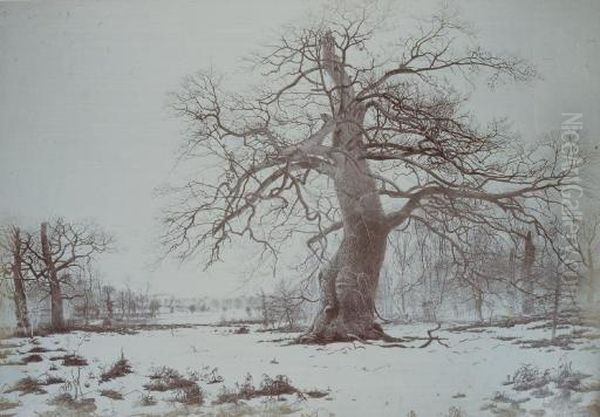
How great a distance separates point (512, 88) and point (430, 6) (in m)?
0.80

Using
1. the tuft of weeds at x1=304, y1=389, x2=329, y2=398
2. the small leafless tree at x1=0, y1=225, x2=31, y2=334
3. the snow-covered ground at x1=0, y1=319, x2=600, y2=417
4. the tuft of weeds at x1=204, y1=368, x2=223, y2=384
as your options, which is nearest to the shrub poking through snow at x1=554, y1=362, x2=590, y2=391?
the snow-covered ground at x1=0, y1=319, x2=600, y2=417

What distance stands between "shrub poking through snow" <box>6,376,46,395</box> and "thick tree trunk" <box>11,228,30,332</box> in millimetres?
333

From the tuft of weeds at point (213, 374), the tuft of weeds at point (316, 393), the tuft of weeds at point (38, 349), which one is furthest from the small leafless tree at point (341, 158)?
the tuft of weeds at point (38, 349)

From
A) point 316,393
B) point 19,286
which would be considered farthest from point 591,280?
point 19,286

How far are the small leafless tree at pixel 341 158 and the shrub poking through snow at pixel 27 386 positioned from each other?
1246 mm

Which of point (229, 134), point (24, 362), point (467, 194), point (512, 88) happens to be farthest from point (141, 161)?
point (512, 88)

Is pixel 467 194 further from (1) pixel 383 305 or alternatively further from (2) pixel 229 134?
(2) pixel 229 134

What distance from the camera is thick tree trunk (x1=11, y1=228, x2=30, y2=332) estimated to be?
4578 mm

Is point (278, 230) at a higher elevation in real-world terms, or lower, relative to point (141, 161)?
lower

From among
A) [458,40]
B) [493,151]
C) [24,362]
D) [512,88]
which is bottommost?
[24,362]

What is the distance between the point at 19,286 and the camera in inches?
181

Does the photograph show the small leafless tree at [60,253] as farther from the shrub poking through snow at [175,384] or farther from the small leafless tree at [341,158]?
the shrub poking through snow at [175,384]

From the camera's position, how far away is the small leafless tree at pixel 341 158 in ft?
14.9

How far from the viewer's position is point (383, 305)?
15.0 ft
